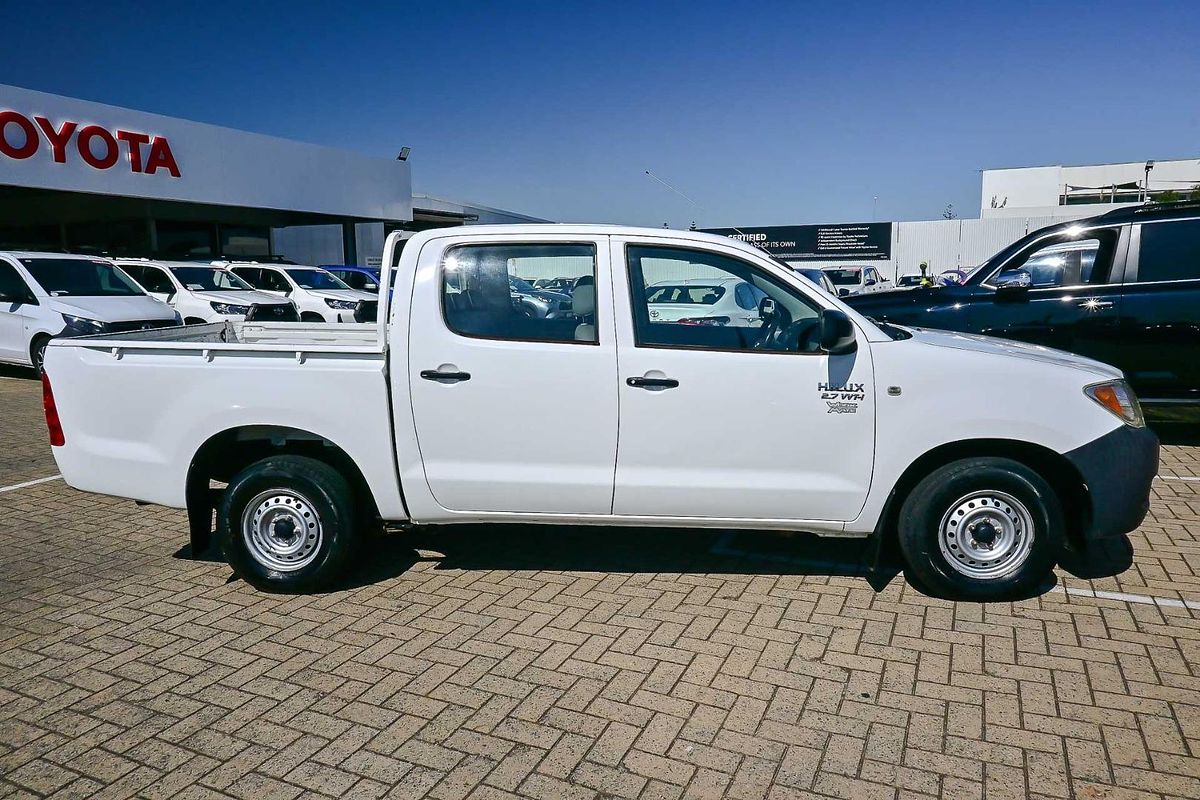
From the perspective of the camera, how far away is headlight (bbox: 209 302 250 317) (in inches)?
617

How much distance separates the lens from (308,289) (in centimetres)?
1838

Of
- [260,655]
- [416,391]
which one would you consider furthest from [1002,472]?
[260,655]

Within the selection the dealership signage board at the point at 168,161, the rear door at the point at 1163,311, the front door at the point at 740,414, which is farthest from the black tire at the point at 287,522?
the dealership signage board at the point at 168,161

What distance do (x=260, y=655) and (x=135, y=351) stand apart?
6.08 ft

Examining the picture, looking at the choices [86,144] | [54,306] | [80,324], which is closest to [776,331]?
[80,324]

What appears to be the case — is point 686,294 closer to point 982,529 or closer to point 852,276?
point 982,529

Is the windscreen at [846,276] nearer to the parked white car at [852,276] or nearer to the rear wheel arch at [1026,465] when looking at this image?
the parked white car at [852,276]

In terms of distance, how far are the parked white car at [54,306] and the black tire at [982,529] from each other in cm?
1144

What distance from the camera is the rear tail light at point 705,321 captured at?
457 centimetres

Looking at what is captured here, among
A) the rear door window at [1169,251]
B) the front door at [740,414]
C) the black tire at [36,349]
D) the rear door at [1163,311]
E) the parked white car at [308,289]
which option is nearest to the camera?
the front door at [740,414]

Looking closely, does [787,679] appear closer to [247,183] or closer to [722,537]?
[722,537]

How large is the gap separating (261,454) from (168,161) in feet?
67.3

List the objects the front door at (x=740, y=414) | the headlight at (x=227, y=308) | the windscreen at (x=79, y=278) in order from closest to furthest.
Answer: the front door at (x=740, y=414) < the windscreen at (x=79, y=278) < the headlight at (x=227, y=308)

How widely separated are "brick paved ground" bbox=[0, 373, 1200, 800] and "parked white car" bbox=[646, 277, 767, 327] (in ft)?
4.88
